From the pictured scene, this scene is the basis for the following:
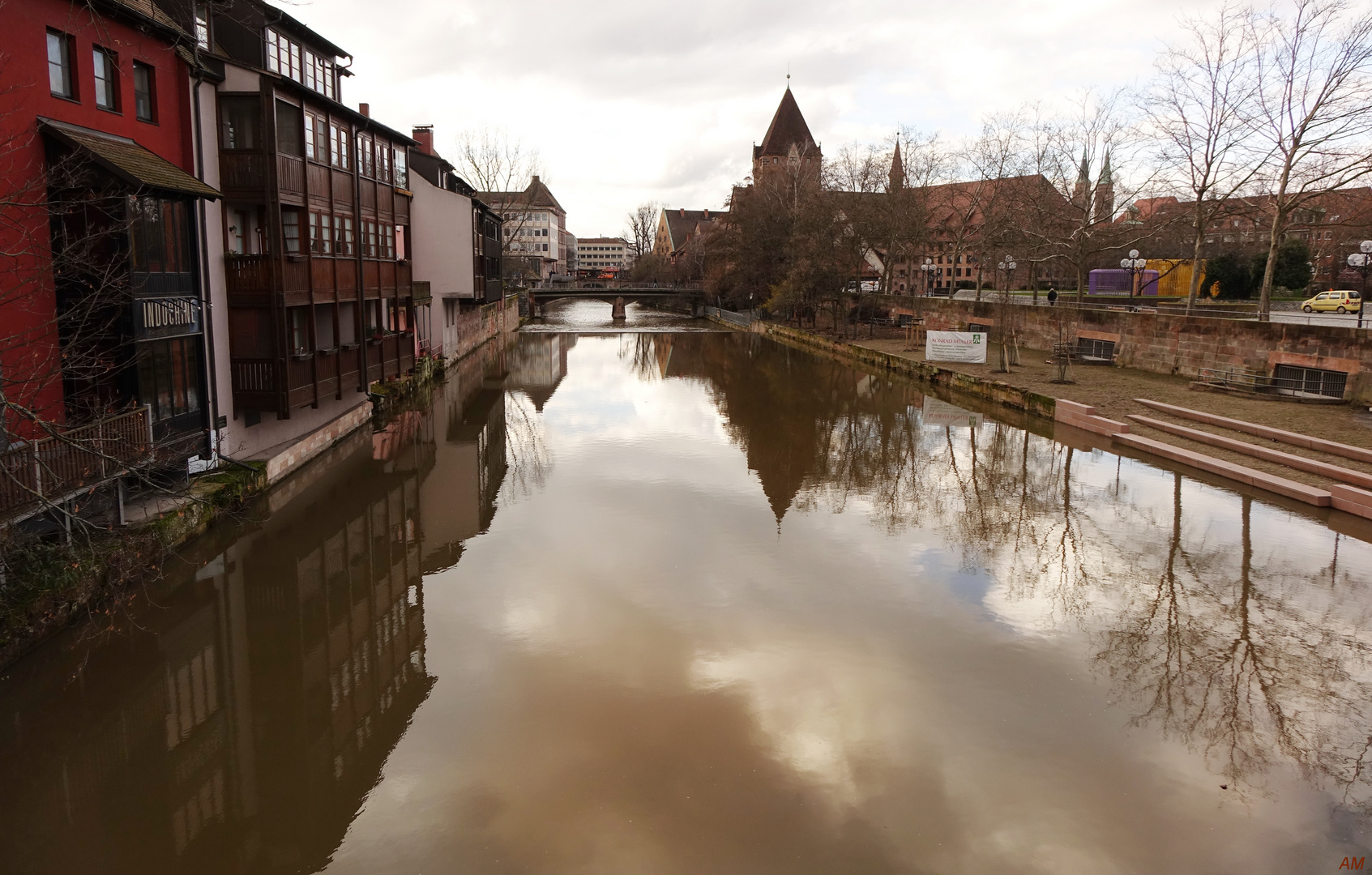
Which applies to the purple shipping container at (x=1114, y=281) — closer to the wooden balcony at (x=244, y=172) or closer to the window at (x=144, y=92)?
the wooden balcony at (x=244, y=172)

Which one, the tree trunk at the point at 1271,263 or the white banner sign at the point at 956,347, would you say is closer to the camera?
the tree trunk at the point at 1271,263

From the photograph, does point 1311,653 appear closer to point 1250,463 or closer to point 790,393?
point 1250,463

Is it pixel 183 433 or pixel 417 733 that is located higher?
pixel 183 433

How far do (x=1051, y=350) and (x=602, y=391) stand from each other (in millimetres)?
19250

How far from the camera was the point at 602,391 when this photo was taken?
3297cm

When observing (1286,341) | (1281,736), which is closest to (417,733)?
(1281,736)

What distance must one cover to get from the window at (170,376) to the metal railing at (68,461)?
82cm

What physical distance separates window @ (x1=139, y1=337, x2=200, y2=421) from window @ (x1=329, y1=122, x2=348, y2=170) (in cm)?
805

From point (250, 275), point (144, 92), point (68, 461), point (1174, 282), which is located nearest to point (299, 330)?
point (250, 275)

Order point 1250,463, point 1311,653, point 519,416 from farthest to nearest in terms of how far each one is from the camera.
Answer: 1. point 519,416
2. point 1250,463
3. point 1311,653

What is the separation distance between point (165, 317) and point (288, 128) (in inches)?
273

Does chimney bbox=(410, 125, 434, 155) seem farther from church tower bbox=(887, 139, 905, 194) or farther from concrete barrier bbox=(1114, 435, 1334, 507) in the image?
concrete barrier bbox=(1114, 435, 1334, 507)

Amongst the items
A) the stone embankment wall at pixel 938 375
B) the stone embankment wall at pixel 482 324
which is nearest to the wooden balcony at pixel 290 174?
the stone embankment wall at pixel 482 324

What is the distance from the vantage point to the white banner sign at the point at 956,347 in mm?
35406
